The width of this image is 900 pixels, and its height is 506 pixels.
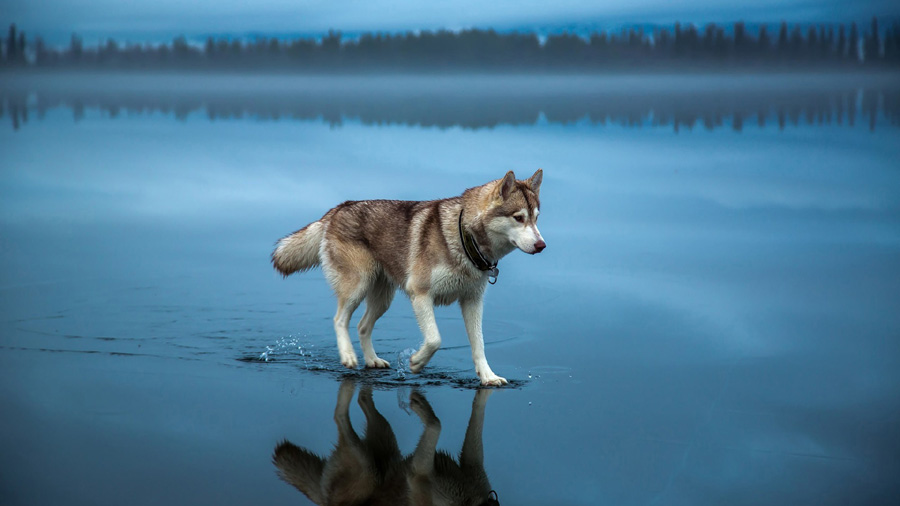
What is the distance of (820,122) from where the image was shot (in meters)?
35.8

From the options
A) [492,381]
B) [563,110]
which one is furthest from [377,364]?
[563,110]

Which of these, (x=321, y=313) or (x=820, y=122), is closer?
(x=321, y=313)

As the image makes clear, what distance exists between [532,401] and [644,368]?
142 centimetres

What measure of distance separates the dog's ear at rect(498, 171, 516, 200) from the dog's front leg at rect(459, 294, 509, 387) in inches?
36.9

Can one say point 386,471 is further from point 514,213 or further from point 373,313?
point 373,313

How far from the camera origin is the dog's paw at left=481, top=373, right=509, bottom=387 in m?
7.90

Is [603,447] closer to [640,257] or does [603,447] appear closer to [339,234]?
[339,234]

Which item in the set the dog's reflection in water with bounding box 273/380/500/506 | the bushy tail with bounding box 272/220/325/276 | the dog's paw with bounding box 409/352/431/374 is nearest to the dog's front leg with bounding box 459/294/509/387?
the dog's paw with bounding box 409/352/431/374

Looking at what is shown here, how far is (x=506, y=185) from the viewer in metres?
7.84

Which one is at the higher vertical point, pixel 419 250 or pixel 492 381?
pixel 419 250

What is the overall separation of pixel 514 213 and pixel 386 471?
2.65 m

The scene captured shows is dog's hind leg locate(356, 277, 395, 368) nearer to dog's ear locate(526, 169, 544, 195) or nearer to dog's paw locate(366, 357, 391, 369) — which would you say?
dog's paw locate(366, 357, 391, 369)

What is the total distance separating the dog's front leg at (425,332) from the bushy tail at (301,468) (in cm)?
192

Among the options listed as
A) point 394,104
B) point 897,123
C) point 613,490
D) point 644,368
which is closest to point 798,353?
point 644,368
